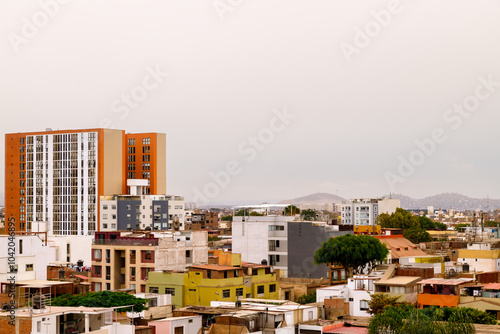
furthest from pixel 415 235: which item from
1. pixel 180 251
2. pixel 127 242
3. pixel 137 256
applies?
pixel 137 256

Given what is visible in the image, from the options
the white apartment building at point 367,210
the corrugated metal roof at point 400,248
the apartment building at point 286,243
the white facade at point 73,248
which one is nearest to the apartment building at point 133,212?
the white facade at point 73,248

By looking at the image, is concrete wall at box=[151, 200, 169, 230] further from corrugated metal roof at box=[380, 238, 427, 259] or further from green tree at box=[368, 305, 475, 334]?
green tree at box=[368, 305, 475, 334]

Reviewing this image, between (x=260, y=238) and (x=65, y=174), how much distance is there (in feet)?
186

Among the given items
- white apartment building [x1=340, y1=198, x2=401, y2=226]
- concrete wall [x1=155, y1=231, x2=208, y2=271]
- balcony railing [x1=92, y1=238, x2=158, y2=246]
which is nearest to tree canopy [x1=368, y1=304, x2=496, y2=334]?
concrete wall [x1=155, y1=231, x2=208, y2=271]

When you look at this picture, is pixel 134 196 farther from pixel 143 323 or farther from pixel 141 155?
pixel 143 323

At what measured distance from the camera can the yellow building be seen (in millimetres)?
42969

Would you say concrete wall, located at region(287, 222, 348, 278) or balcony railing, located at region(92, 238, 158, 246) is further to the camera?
concrete wall, located at region(287, 222, 348, 278)

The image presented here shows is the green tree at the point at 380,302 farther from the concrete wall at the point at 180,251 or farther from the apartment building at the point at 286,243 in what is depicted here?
the apartment building at the point at 286,243

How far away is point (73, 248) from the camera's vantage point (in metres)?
75.6

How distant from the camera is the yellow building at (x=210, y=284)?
141 ft

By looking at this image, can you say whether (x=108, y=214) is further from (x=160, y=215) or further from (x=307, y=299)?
(x=307, y=299)

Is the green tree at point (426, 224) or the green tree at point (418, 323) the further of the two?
the green tree at point (426, 224)

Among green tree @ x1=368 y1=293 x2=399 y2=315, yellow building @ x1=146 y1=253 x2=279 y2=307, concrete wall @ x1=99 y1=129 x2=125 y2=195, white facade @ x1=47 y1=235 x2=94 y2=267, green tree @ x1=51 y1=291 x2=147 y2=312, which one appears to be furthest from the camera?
concrete wall @ x1=99 y1=129 x2=125 y2=195

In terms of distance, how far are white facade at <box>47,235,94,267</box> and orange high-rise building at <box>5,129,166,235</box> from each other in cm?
2881
